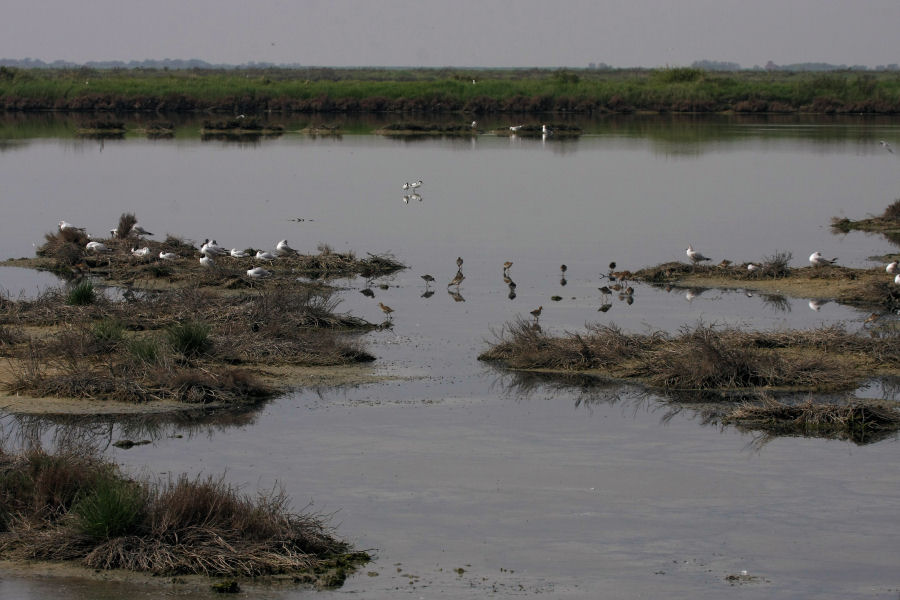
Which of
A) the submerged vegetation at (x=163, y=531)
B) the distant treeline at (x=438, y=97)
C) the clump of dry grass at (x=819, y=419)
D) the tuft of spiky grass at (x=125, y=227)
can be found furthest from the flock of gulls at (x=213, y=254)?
the distant treeline at (x=438, y=97)

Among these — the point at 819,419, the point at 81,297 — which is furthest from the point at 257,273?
the point at 819,419

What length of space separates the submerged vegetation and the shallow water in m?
0.44

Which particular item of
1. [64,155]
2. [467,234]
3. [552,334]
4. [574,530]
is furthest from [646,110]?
[574,530]

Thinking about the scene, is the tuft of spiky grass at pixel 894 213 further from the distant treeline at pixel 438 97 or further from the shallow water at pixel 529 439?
the distant treeline at pixel 438 97

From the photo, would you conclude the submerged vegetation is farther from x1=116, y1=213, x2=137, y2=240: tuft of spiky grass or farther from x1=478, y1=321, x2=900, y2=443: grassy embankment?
x1=116, y1=213, x2=137, y2=240: tuft of spiky grass

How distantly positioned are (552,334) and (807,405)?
5.07m

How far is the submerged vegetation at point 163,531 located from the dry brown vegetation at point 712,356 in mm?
7132

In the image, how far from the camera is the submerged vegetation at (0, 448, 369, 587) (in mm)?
10078

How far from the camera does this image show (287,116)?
293 ft

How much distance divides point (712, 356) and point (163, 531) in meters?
8.42

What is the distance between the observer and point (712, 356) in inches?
648

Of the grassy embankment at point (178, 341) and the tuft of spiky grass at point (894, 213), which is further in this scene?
the tuft of spiky grass at point (894, 213)

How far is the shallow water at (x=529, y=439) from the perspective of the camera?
35.4 ft

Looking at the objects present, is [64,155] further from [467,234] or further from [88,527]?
[88,527]
